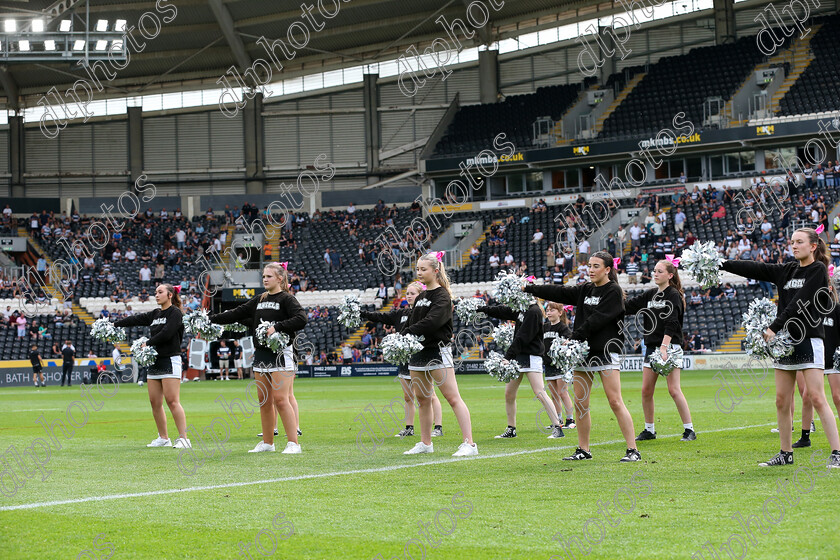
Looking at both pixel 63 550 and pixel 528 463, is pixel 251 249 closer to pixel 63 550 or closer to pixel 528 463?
pixel 528 463

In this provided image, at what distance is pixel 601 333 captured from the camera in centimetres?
1000

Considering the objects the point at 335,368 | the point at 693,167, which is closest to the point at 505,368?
the point at 335,368

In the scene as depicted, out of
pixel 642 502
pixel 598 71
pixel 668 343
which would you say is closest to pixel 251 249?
pixel 598 71

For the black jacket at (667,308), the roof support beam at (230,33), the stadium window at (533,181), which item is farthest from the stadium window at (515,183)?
the black jacket at (667,308)

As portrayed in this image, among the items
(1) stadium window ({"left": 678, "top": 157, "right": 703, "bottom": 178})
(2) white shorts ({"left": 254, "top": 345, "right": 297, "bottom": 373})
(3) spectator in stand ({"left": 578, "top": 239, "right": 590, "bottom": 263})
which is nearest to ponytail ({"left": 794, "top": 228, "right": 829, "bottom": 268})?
(2) white shorts ({"left": 254, "top": 345, "right": 297, "bottom": 373})

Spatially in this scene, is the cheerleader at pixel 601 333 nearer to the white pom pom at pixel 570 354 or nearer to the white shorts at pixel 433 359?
the white pom pom at pixel 570 354

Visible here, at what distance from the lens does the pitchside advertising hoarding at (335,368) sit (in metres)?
34.8

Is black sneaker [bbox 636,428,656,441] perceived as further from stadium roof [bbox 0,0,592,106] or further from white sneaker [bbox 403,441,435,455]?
stadium roof [bbox 0,0,592,106]

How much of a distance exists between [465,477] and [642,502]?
6.90 ft

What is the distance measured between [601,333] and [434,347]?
1.95 m

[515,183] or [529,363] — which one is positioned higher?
[515,183]

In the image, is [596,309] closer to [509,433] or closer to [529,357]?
[529,357]

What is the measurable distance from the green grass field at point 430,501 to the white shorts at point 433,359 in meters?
1.01

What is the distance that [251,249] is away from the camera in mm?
52031
